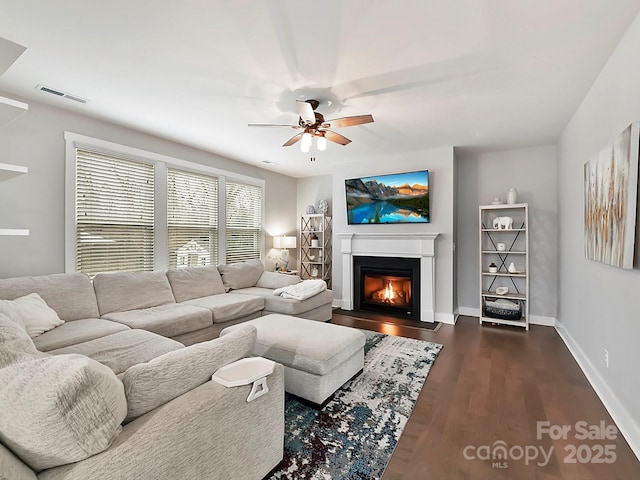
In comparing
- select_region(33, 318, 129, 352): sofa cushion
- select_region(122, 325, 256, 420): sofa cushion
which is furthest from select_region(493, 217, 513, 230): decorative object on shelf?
select_region(33, 318, 129, 352): sofa cushion

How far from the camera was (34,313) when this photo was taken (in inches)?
A: 95.8

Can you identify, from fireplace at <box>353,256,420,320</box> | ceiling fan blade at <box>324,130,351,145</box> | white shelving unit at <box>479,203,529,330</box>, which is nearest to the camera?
ceiling fan blade at <box>324,130,351,145</box>

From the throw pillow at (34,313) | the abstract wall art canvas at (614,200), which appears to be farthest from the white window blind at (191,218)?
the abstract wall art canvas at (614,200)

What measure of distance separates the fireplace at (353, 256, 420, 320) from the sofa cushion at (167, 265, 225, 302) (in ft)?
7.55

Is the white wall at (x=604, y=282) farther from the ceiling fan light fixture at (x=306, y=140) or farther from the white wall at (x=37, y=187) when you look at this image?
the white wall at (x=37, y=187)

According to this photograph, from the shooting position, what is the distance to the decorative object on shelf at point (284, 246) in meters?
5.90

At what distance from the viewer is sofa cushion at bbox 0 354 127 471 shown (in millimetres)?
843

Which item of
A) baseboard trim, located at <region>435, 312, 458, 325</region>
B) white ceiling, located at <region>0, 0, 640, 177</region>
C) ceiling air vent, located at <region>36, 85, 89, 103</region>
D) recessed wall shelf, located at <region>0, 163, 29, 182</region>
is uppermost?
ceiling air vent, located at <region>36, 85, 89, 103</region>

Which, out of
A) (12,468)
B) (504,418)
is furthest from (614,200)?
(12,468)

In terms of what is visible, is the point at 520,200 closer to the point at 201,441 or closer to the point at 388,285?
the point at 388,285

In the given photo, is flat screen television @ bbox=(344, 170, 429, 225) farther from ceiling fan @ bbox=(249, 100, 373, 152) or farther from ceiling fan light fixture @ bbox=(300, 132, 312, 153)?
ceiling fan light fixture @ bbox=(300, 132, 312, 153)

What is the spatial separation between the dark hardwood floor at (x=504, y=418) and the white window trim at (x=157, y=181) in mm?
3614

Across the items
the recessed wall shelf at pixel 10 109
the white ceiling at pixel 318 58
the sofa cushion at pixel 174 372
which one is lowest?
the sofa cushion at pixel 174 372

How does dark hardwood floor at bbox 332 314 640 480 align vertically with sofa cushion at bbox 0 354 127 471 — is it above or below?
below
